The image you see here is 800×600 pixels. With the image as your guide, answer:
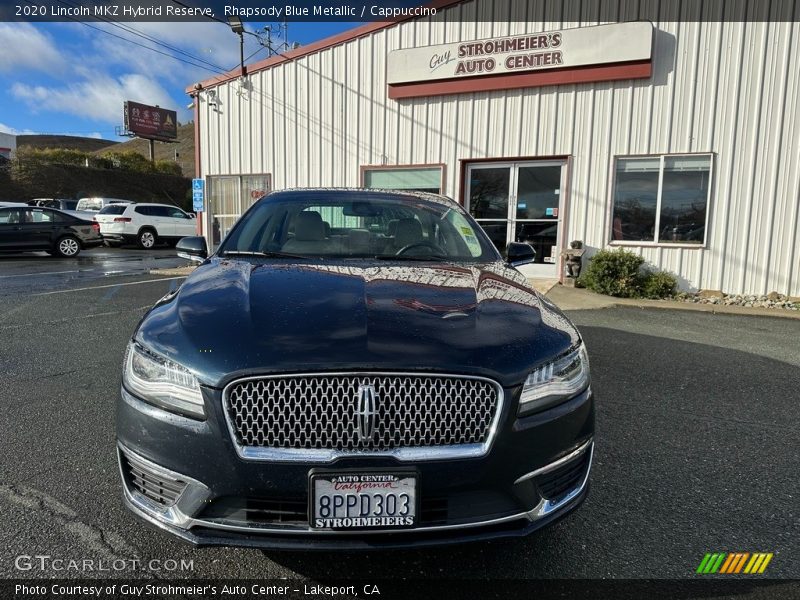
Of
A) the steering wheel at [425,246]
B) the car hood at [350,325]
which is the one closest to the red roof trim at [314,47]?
the steering wheel at [425,246]

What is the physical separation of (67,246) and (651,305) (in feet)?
53.4

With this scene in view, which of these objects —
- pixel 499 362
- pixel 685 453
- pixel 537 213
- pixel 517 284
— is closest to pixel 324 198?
pixel 517 284

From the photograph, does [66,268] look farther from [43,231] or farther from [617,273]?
[617,273]

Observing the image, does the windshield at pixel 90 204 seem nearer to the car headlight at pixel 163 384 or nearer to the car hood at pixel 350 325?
the car hood at pixel 350 325

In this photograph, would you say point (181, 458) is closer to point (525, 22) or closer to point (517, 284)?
point (517, 284)

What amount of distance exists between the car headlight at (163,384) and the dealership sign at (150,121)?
61.7m

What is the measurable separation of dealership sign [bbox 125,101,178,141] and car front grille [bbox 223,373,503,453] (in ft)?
204

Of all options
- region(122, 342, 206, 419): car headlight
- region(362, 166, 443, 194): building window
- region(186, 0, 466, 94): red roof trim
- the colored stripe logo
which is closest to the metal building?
region(186, 0, 466, 94): red roof trim

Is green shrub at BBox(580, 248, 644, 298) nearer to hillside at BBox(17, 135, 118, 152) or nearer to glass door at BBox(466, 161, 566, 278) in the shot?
glass door at BBox(466, 161, 566, 278)

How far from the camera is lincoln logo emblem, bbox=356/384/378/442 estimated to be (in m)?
1.69

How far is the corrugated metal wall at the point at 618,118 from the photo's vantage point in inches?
339

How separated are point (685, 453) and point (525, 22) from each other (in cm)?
913

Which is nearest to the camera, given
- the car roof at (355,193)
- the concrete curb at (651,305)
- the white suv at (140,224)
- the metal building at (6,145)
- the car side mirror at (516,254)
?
the car side mirror at (516,254)

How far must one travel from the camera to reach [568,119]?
9664 mm
